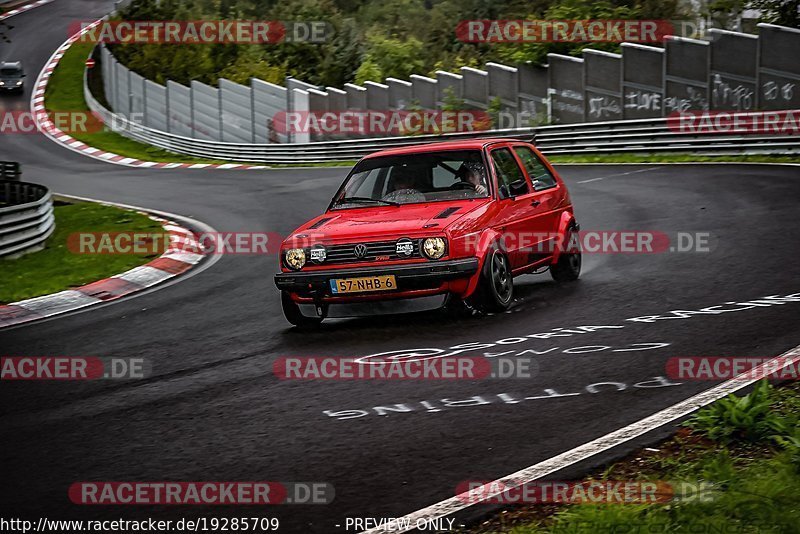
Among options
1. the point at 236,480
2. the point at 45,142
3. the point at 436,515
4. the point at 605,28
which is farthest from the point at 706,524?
the point at 45,142

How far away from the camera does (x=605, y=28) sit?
32.5 m

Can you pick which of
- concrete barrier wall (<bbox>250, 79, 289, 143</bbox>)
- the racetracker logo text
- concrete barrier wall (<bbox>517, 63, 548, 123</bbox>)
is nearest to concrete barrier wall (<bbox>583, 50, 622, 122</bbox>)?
concrete barrier wall (<bbox>517, 63, 548, 123</bbox>)

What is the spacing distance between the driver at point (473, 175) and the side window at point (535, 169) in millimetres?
888

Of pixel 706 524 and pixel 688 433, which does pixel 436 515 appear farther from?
pixel 688 433

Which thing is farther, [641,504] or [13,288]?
[13,288]

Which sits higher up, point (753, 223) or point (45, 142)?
point (753, 223)

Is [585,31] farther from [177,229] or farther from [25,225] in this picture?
[25,225]

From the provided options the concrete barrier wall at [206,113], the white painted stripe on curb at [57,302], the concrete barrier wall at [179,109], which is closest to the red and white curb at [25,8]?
the concrete barrier wall at [179,109]

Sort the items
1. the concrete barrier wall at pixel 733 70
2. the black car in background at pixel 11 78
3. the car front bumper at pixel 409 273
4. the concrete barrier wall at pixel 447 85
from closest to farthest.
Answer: the car front bumper at pixel 409 273, the concrete barrier wall at pixel 733 70, the concrete barrier wall at pixel 447 85, the black car in background at pixel 11 78

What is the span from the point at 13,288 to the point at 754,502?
10.8 m

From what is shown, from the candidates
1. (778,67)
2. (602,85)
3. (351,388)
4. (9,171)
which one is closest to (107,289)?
(351,388)

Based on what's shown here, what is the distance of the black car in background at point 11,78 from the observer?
54469 mm

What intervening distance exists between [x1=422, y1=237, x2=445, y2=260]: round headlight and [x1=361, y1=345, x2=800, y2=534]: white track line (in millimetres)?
2790

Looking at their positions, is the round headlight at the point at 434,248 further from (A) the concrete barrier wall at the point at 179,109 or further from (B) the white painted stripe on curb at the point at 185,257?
(A) the concrete barrier wall at the point at 179,109
